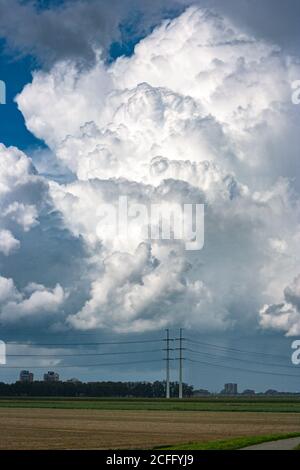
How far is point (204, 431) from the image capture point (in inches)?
3004
